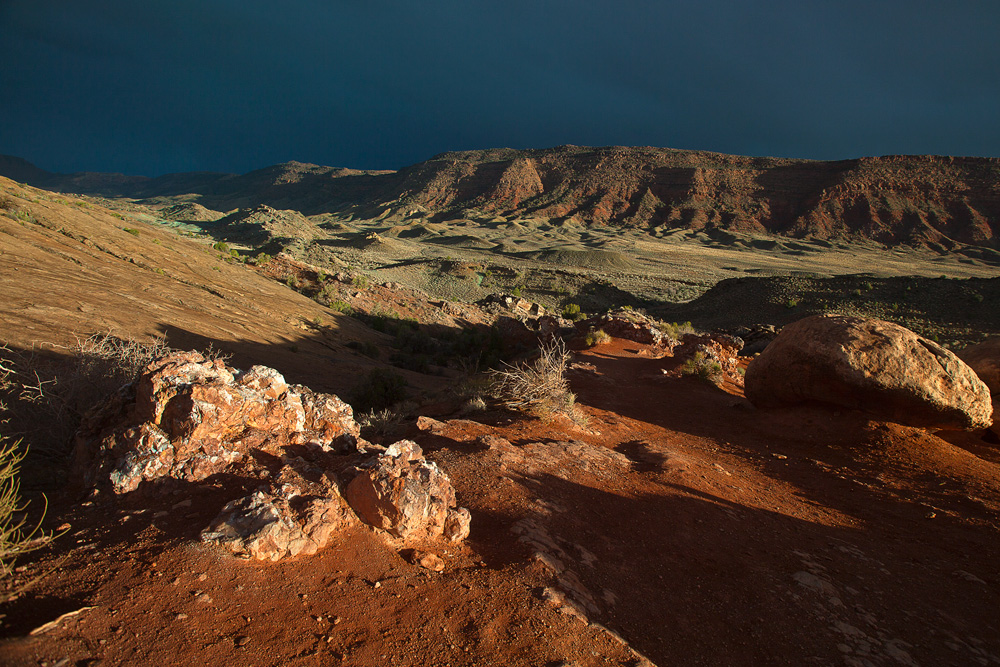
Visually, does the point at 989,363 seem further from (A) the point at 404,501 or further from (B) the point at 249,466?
(B) the point at 249,466

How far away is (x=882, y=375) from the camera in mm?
6430

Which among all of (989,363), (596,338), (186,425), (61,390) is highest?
(989,363)

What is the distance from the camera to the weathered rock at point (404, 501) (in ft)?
9.75

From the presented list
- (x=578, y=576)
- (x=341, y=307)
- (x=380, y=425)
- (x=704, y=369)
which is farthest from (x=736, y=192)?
(x=578, y=576)

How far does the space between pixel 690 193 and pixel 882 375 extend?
84844mm

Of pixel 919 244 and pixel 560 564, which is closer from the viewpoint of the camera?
pixel 560 564

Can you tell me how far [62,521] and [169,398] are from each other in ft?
2.95

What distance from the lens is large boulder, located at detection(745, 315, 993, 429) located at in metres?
Answer: 6.31

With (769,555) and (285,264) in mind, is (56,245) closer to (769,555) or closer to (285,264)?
(285,264)

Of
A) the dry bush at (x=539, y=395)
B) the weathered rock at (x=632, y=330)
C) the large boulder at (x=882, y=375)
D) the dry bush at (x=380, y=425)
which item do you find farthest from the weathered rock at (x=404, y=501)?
the weathered rock at (x=632, y=330)

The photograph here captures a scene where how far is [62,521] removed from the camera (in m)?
2.68

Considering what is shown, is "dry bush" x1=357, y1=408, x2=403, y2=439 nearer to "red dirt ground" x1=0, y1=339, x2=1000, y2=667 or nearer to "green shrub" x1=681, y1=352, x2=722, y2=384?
"red dirt ground" x1=0, y1=339, x2=1000, y2=667

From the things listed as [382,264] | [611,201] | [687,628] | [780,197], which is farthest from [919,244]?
[687,628]

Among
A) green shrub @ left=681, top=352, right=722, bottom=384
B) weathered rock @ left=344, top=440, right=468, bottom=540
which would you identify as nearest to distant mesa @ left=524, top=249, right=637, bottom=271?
green shrub @ left=681, top=352, right=722, bottom=384
